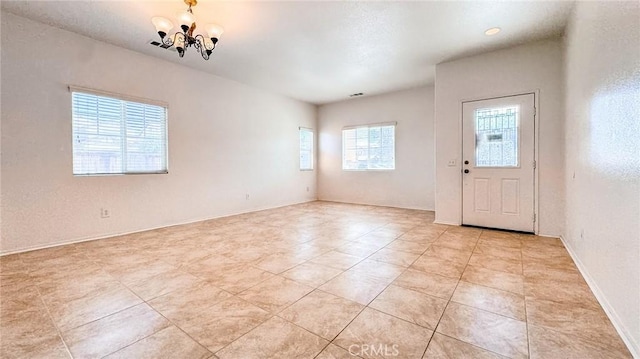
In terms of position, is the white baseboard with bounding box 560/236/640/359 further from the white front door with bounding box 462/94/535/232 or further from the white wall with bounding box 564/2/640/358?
the white front door with bounding box 462/94/535/232

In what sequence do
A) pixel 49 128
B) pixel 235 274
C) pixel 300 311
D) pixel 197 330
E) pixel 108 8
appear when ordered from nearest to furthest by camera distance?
pixel 197 330
pixel 300 311
pixel 235 274
pixel 108 8
pixel 49 128

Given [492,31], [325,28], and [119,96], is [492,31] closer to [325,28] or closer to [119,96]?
[325,28]

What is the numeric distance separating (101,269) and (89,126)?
2.30m

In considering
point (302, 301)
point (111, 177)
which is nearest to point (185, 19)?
point (111, 177)

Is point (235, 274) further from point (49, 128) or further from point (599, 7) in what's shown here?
point (599, 7)

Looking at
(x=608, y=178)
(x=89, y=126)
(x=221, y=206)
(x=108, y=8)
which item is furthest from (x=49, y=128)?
(x=608, y=178)

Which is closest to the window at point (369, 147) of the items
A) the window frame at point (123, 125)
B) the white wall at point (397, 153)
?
the white wall at point (397, 153)

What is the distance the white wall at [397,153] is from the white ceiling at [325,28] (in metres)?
1.43

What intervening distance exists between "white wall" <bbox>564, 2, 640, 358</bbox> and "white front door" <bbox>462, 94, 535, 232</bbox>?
3.32 feet

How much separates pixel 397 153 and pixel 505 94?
2775 mm

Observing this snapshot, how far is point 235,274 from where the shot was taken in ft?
8.45

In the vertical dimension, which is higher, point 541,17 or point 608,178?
point 541,17

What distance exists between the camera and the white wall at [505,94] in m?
3.83

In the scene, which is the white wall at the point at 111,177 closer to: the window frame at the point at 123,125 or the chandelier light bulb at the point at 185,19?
the window frame at the point at 123,125
